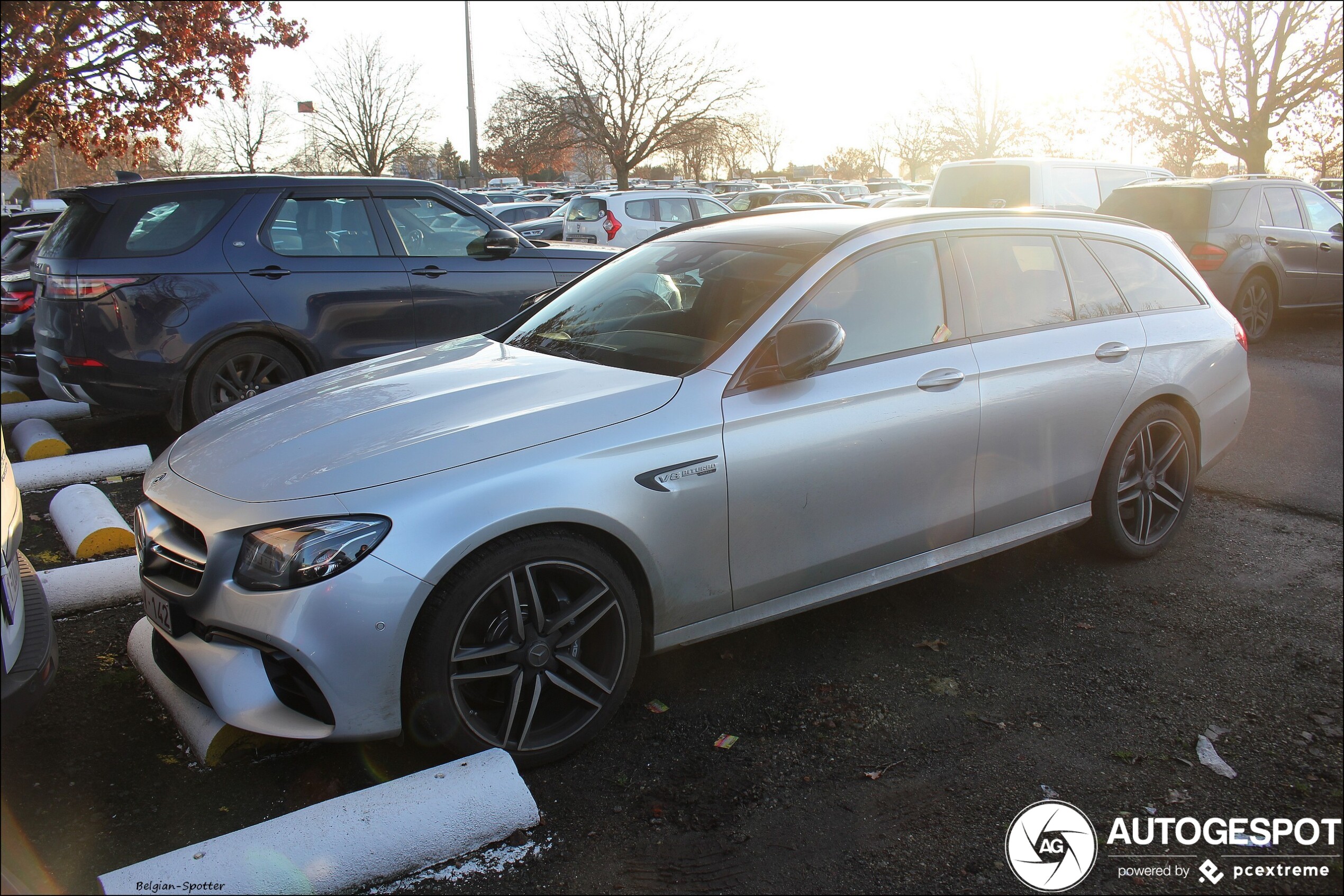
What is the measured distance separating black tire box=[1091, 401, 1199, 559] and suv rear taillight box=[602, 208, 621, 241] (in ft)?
42.8

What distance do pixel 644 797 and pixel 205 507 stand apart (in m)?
1.57

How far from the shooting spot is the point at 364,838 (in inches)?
99.0

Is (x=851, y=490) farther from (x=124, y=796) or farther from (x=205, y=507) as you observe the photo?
(x=124, y=796)

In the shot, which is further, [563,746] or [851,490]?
[851,490]

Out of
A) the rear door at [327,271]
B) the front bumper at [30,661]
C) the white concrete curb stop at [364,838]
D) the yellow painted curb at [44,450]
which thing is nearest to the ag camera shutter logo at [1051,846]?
the white concrete curb stop at [364,838]

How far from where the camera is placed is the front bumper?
228cm

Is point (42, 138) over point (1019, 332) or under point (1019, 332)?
over

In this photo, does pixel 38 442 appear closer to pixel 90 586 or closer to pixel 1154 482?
pixel 90 586

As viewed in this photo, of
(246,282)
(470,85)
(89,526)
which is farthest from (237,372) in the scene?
(470,85)

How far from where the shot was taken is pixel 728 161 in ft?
198

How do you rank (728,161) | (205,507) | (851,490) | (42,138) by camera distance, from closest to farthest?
(205,507)
(851,490)
(42,138)
(728,161)

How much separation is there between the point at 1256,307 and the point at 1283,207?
1.33 m

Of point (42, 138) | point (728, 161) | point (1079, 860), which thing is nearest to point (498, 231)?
point (1079, 860)

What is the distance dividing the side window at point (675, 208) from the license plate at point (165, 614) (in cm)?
1505
